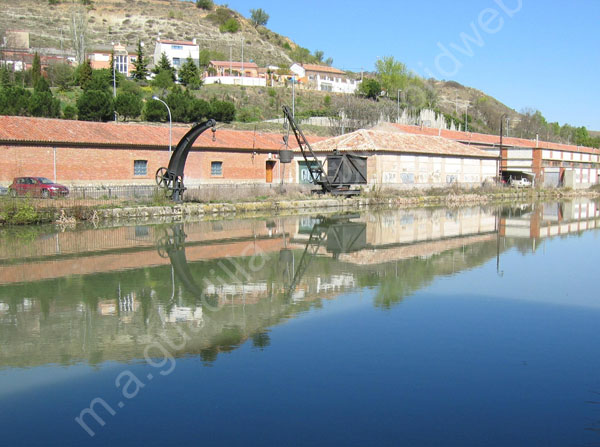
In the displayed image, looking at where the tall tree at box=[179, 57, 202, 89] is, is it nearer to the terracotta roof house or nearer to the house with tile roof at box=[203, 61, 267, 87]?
the house with tile roof at box=[203, 61, 267, 87]

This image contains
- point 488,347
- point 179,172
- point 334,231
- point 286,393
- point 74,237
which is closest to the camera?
point 286,393

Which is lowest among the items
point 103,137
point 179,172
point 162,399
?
point 162,399

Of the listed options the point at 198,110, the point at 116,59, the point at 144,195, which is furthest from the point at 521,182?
the point at 116,59

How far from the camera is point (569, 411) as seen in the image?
5293 mm

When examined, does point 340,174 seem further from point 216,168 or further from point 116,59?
point 116,59

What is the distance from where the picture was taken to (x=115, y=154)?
1214 inches

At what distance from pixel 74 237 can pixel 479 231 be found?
13543mm

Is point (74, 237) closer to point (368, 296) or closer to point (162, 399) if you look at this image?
point (368, 296)

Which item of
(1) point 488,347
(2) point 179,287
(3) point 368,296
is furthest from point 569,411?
(2) point 179,287

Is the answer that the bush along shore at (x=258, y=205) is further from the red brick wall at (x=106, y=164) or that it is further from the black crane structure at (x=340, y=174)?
the red brick wall at (x=106, y=164)

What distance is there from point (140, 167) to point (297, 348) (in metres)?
27.1

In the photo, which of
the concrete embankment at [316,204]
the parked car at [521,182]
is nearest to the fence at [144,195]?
the concrete embankment at [316,204]

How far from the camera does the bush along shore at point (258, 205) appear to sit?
20623 millimetres

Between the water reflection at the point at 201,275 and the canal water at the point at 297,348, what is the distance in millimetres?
55
